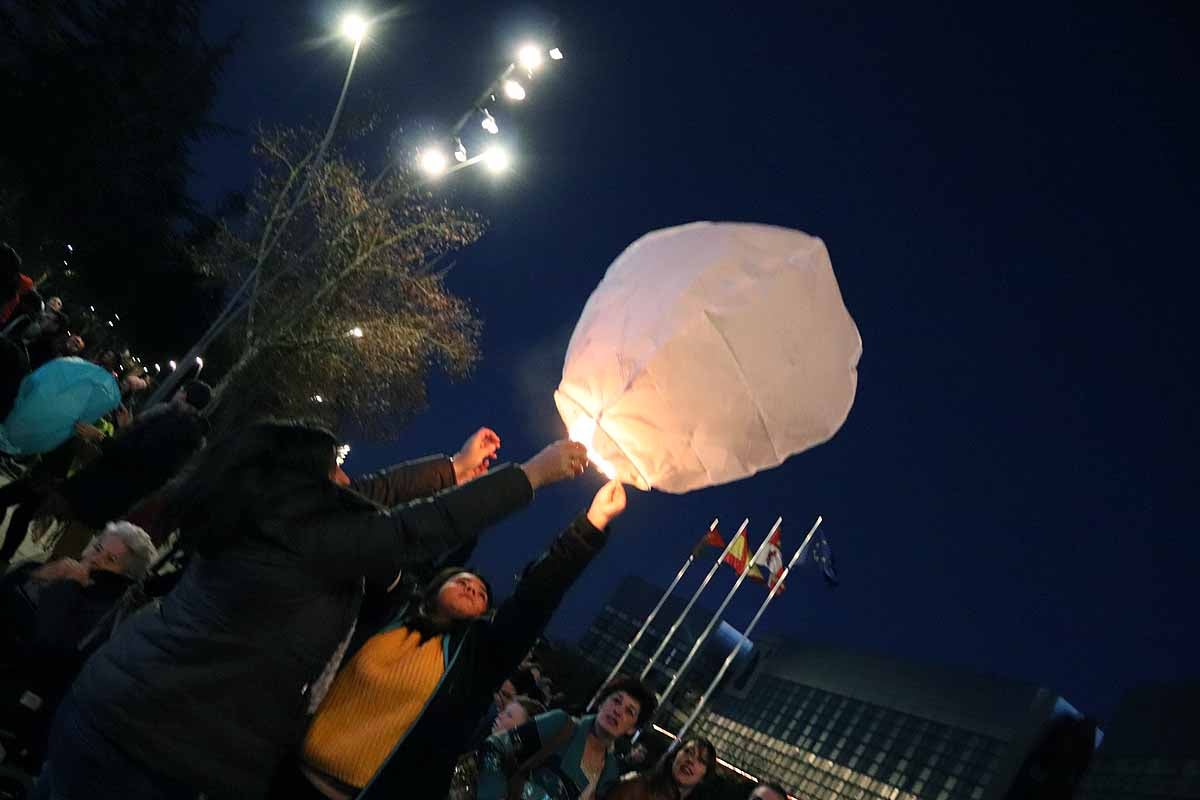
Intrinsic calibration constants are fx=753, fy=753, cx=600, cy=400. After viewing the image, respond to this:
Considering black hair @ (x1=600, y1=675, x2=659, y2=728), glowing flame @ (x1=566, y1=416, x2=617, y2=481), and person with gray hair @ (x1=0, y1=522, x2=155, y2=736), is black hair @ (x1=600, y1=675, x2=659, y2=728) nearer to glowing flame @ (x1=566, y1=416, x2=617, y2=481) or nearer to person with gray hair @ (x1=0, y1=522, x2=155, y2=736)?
glowing flame @ (x1=566, y1=416, x2=617, y2=481)

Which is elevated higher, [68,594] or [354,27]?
[354,27]

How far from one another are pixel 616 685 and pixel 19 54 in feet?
85.0

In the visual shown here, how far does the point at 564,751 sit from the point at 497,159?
1281 cm

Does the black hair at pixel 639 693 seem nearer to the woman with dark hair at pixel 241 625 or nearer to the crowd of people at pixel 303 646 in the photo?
the crowd of people at pixel 303 646

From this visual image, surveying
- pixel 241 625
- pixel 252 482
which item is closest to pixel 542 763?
pixel 241 625

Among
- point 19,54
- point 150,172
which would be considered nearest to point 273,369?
point 150,172

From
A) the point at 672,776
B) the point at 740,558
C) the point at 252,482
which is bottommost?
the point at 672,776

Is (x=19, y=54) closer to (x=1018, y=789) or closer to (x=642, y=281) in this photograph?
(x=642, y=281)

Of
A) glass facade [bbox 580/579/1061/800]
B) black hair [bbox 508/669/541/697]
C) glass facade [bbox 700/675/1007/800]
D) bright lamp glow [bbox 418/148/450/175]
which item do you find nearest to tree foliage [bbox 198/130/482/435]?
bright lamp glow [bbox 418/148/450/175]

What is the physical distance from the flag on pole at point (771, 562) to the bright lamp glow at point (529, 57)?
15.0 m

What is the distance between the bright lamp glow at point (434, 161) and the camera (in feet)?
47.0

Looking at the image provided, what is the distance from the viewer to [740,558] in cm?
2266

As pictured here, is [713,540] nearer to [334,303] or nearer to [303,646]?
[334,303]

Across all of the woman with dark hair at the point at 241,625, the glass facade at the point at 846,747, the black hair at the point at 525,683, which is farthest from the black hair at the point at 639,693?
the glass facade at the point at 846,747
